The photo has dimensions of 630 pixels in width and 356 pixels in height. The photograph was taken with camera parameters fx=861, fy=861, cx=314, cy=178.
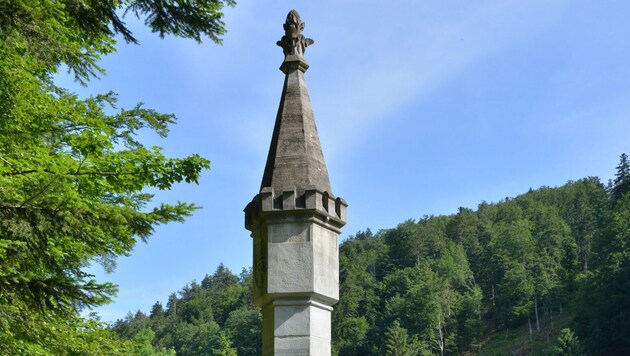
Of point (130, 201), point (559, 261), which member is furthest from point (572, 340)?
point (130, 201)

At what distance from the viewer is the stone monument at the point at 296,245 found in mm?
7098

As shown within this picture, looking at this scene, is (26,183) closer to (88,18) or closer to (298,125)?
(88,18)

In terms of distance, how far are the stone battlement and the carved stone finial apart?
62.8 inches

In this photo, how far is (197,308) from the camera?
5832 inches

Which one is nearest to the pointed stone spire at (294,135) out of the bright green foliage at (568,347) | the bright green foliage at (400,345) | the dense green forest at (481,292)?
the dense green forest at (481,292)

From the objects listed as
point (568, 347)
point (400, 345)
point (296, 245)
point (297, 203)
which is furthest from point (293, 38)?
point (400, 345)

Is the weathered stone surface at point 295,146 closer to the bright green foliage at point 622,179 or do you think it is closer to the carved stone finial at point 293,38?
the carved stone finial at point 293,38

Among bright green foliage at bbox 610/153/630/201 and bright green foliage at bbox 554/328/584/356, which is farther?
bright green foliage at bbox 610/153/630/201

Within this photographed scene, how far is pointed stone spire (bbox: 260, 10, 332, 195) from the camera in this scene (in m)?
7.48

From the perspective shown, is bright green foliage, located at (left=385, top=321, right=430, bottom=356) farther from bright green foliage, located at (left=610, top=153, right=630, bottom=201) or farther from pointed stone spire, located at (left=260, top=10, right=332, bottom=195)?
pointed stone spire, located at (left=260, top=10, right=332, bottom=195)

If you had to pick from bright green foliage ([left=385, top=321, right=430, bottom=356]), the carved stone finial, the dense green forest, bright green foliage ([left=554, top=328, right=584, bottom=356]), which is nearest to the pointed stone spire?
the carved stone finial

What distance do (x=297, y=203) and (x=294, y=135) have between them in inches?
29.9

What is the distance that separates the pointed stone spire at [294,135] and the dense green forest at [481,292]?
250 ft

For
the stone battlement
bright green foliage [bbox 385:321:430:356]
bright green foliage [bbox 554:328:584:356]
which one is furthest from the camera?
bright green foliage [bbox 385:321:430:356]
